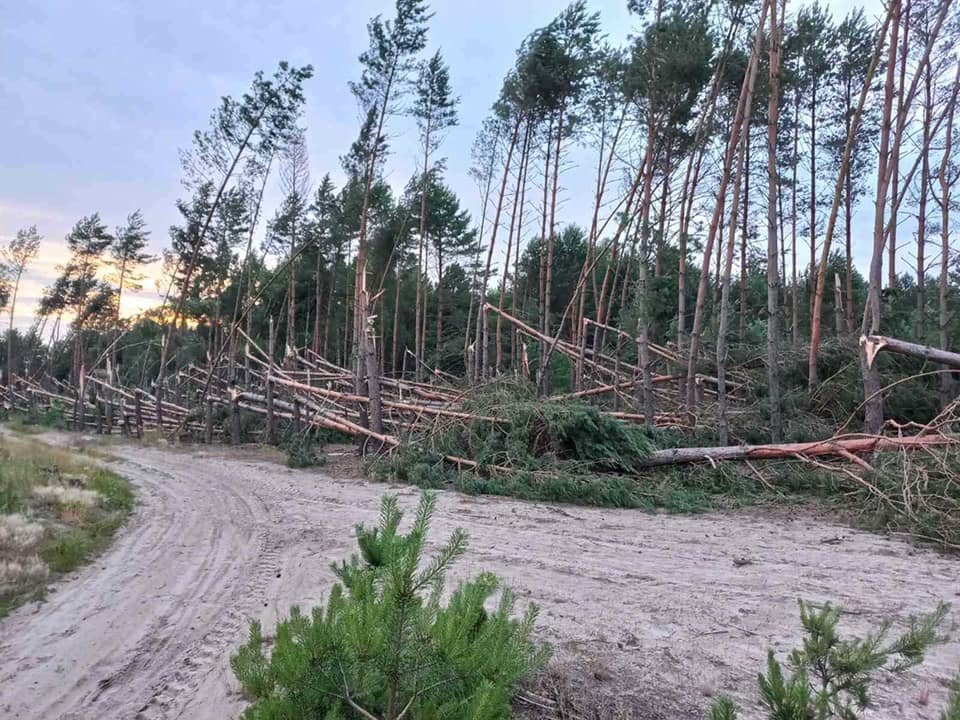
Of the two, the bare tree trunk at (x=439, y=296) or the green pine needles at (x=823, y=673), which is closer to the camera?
the green pine needles at (x=823, y=673)

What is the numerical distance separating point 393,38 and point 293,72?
5.56 m

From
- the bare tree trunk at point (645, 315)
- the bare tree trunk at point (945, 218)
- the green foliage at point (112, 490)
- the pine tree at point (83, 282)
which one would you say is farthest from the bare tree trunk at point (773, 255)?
the pine tree at point (83, 282)

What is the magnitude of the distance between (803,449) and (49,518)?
9.63 metres

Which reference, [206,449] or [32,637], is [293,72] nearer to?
[206,449]

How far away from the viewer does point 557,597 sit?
4.32m

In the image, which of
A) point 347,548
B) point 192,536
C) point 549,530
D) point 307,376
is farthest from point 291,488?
point 307,376

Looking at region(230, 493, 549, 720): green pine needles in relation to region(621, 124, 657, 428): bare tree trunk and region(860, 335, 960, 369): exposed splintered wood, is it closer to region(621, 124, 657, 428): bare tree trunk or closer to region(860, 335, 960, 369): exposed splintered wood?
region(860, 335, 960, 369): exposed splintered wood

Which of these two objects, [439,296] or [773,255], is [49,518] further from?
[439,296]

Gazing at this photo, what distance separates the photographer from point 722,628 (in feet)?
12.0

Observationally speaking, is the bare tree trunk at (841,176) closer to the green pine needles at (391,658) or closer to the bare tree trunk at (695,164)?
the bare tree trunk at (695,164)

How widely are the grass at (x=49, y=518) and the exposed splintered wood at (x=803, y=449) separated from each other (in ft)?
24.2

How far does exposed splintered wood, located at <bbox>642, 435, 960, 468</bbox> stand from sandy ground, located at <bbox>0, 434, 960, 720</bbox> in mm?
1652

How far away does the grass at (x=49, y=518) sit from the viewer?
4824mm

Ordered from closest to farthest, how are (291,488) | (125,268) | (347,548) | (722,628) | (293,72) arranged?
(722,628)
(347,548)
(291,488)
(293,72)
(125,268)
